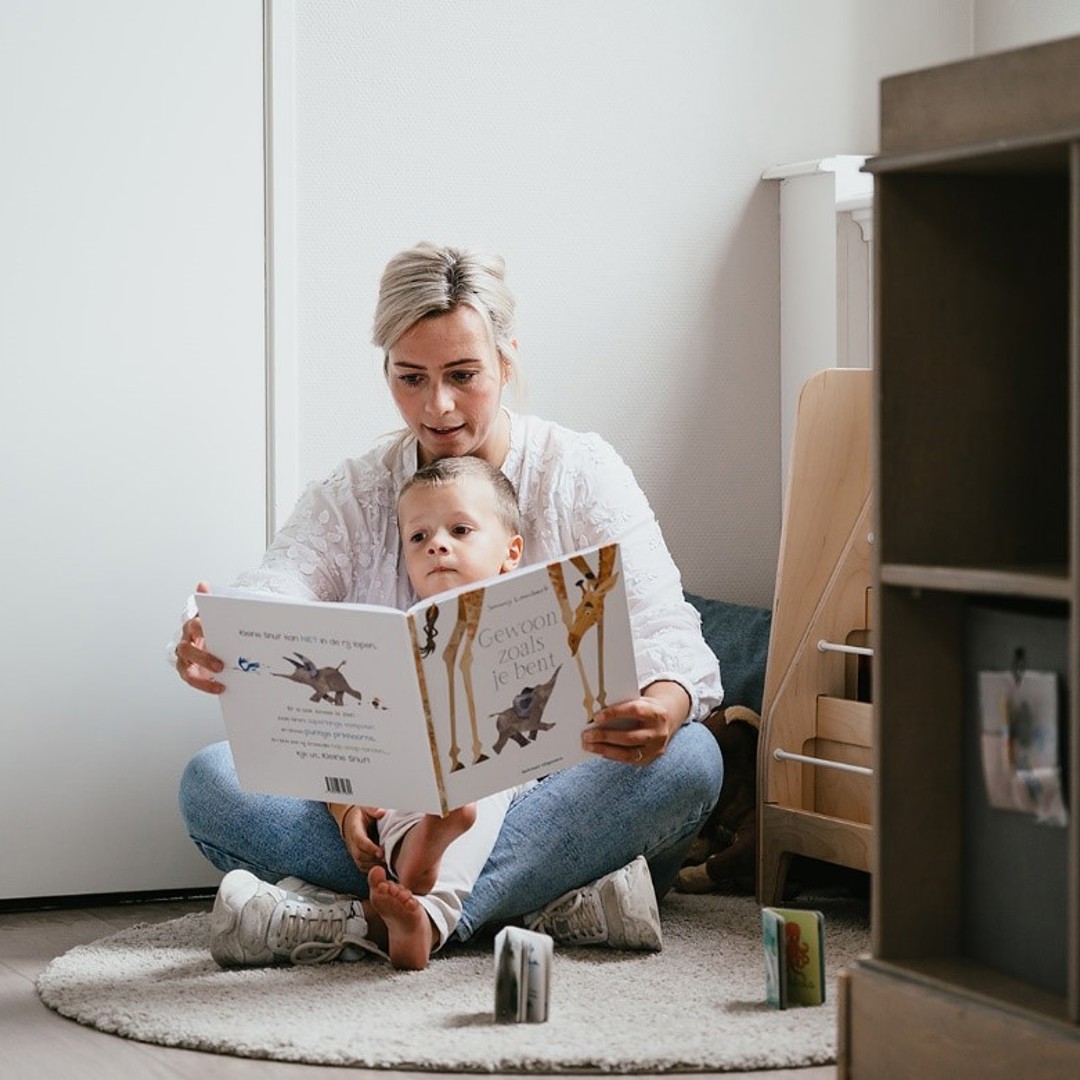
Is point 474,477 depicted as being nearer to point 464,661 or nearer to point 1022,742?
point 464,661

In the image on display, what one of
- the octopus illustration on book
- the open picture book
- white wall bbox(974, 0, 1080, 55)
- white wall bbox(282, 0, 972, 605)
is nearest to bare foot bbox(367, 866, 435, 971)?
the open picture book

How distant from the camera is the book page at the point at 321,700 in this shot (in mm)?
1696

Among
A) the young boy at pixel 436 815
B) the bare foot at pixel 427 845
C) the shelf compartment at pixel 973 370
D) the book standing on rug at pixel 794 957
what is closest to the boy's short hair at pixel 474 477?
the young boy at pixel 436 815

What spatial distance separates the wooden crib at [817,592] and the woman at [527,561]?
7.3 inches

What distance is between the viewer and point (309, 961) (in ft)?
6.28

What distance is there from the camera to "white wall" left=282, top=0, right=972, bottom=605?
2529mm

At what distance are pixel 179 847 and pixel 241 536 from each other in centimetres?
44

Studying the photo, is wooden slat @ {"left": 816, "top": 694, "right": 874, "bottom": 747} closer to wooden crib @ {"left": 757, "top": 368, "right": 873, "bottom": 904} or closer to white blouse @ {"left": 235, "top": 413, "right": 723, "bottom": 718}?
wooden crib @ {"left": 757, "top": 368, "right": 873, "bottom": 904}

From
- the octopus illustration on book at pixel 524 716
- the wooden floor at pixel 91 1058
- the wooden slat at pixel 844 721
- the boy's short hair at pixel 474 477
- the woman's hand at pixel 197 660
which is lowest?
the wooden floor at pixel 91 1058

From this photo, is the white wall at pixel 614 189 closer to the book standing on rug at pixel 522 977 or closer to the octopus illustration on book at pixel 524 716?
the octopus illustration on book at pixel 524 716

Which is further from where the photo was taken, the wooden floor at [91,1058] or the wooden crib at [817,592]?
the wooden crib at [817,592]

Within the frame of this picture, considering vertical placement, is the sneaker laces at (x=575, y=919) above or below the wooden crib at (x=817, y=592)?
below

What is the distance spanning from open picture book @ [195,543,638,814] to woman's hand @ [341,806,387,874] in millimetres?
129

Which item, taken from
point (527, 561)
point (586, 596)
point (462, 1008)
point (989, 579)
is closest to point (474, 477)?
point (527, 561)
